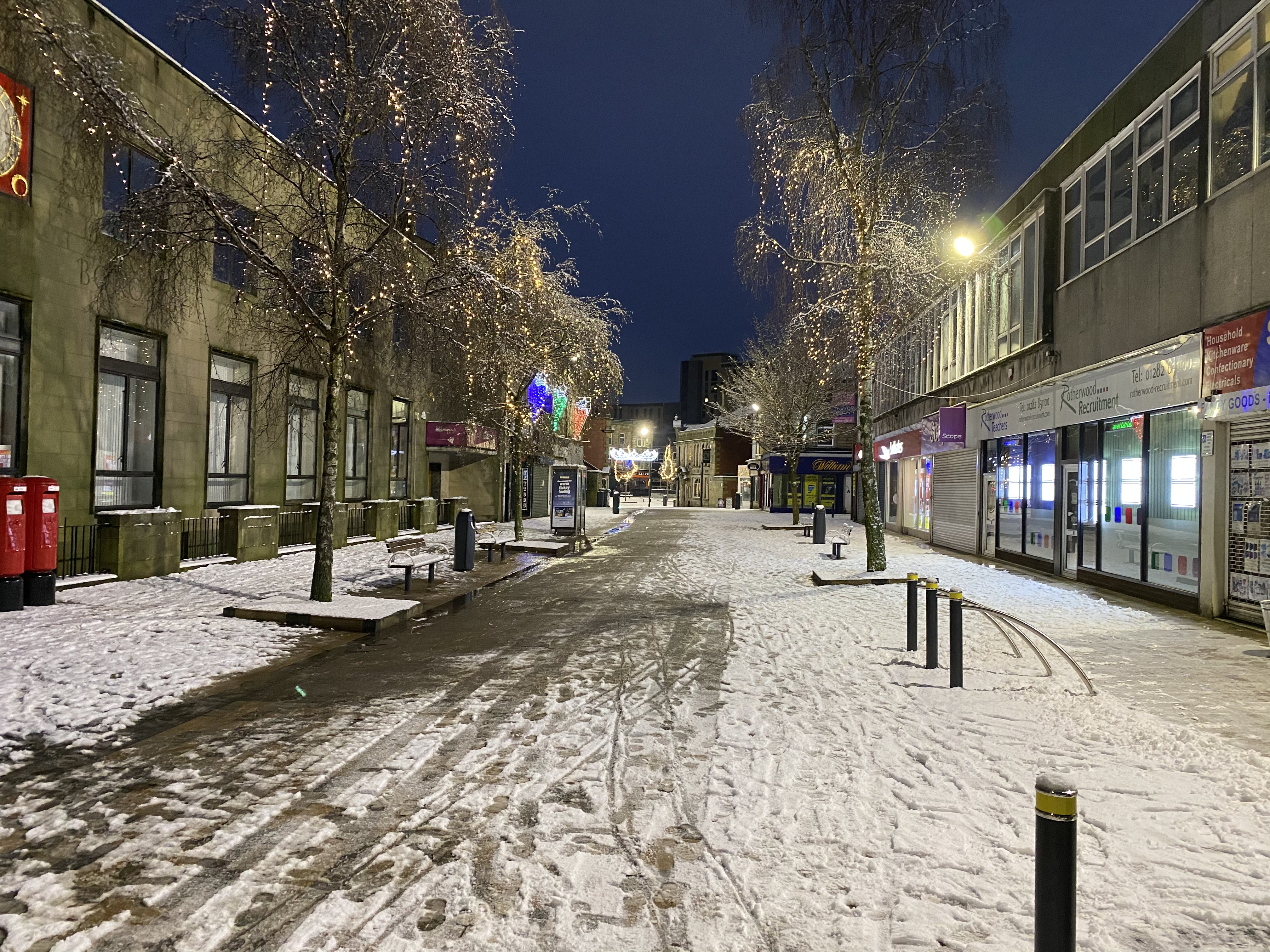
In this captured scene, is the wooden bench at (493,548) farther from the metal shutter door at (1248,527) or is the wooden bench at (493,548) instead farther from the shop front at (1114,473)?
the metal shutter door at (1248,527)

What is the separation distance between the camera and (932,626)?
8492mm

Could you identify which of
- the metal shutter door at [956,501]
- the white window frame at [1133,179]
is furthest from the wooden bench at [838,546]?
the white window frame at [1133,179]

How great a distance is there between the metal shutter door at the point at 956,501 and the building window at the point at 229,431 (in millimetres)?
19080

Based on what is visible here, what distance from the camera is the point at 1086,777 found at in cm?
521

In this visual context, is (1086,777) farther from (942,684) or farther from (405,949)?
(405,949)

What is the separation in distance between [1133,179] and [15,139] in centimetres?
1824

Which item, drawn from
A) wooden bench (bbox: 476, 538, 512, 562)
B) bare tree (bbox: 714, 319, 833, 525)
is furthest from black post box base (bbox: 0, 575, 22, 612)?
bare tree (bbox: 714, 319, 833, 525)

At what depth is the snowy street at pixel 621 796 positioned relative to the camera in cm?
344

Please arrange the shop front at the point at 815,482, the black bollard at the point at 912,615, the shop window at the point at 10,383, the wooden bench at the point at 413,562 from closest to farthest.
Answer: the black bollard at the point at 912,615 < the shop window at the point at 10,383 < the wooden bench at the point at 413,562 < the shop front at the point at 815,482

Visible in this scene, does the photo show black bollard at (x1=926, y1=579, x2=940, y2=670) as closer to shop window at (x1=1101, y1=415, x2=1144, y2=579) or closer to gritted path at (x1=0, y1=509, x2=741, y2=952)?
gritted path at (x1=0, y1=509, x2=741, y2=952)

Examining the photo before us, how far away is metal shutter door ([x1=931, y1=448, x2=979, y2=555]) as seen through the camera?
23484 mm

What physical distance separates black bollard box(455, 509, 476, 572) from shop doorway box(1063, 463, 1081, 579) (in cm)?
1242

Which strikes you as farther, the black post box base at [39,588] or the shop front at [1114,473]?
the shop front at [1114,473]

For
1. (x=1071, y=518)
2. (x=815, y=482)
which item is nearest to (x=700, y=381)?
(x=815, y=482)
